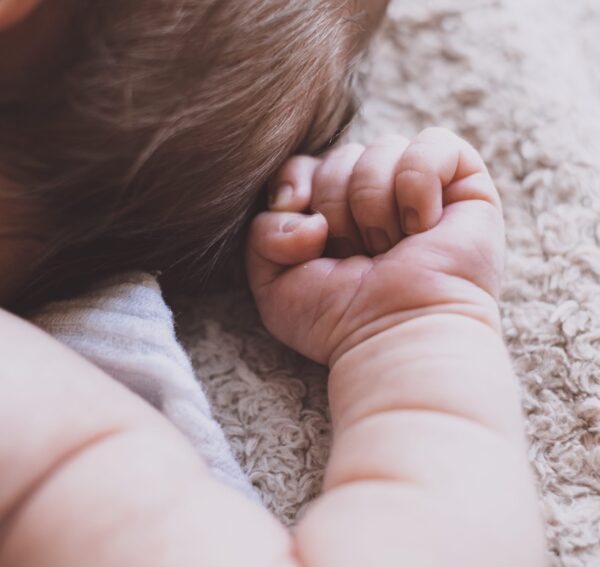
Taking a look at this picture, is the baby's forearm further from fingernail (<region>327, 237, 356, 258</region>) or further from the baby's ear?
the baby's ear

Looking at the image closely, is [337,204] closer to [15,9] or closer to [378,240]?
[378,240]

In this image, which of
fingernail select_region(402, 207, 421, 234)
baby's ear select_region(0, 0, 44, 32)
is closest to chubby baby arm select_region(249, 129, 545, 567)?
fingernail select_region(402, 207, 421, 234)

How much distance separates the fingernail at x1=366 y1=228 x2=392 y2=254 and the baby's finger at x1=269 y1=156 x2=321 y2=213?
0.07 meters

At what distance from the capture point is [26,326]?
0.63m

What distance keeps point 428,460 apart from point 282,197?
0.98 ft

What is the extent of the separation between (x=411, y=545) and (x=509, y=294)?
345 millimetres

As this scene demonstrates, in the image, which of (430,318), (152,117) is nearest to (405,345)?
(430,318)

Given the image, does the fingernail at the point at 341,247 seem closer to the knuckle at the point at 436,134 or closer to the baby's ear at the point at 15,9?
the knuckle at the point at 436,134

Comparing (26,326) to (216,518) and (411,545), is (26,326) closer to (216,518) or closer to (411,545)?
(216,518)

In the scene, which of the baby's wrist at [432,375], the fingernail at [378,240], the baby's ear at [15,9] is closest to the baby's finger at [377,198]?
A: the fingernail at [378,240]

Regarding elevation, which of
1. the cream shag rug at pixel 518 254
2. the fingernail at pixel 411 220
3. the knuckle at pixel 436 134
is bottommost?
the cream shag rug at pixel 518 254

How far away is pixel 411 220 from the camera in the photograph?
29.9 inches

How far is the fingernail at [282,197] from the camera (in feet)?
2.63

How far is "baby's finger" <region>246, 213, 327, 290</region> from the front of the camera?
0.78m
